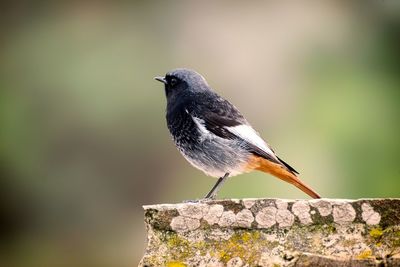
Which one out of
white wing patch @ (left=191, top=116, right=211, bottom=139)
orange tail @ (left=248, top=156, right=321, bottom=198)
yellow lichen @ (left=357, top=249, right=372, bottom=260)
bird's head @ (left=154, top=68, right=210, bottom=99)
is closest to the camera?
yellow lichen @ (left=357, top=249, right=372, bottom=260)

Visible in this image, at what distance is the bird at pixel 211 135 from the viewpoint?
6133mm

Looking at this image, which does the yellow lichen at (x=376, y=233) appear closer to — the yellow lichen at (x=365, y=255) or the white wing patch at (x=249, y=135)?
the yellow lichen at (x=365, y=255)

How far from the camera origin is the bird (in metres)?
6.13

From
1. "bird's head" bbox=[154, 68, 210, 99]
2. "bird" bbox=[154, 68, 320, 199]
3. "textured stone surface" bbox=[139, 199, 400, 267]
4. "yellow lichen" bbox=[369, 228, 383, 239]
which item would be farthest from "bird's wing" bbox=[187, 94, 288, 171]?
"yellow lichen" bbox=[369, 228, 383, 239]

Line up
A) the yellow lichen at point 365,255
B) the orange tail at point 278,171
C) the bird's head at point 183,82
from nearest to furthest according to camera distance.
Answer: the yellow lichen at point 365,255, the orange tail at point 278,171, the bird's head at point 183,82

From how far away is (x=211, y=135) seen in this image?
6203 mm

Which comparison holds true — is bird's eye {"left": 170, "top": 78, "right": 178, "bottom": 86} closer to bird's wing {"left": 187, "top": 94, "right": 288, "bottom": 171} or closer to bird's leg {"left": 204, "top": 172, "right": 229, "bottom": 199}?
bird's wing {"left": 187, "top": 94, "right": 288, "bottom": 171}

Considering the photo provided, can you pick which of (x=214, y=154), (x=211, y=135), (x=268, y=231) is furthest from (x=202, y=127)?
(x=268, y=231)

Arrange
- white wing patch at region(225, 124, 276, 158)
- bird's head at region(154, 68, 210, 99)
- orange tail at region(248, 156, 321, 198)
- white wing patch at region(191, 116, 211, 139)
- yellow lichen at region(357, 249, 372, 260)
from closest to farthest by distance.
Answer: yellow lichen at region(357, 249, 372, 260), orange tail at region(248, 156, 321, 198), white wing patch at region(225, 124, 276, 158), white wing patch at region(191, 116, 211, 139), bird's head at region(154, 68, 210, 99)

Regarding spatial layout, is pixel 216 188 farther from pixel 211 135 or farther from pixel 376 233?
→ pixel 376 233

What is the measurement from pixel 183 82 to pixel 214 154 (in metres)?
0.65

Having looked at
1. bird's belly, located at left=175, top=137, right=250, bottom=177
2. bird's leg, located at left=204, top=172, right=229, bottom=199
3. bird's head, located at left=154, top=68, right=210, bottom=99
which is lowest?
bird's leg, located at left=204, top=172, right=229, bottom=199

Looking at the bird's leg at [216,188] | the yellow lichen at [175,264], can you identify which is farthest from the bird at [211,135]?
the yellow lichen at [175,264]

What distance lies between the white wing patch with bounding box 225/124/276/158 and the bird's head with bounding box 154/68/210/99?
42cm
